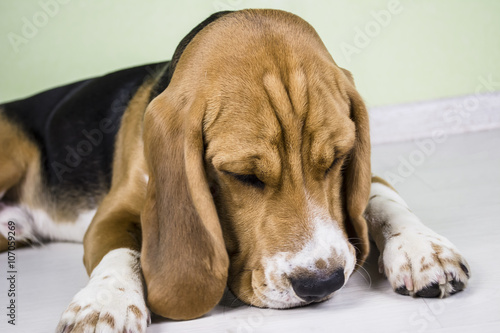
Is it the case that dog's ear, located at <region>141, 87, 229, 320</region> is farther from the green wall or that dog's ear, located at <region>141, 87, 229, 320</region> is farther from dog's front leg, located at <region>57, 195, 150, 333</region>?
the green wall

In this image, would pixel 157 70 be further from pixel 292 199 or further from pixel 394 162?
pixel 394 162

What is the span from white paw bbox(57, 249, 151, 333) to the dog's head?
0.09 m

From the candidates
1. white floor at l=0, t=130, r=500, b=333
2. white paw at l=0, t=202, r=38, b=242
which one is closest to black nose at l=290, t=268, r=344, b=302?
white floor at l=0, t=130, r=500, b=333

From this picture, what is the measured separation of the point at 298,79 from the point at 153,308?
1045 millimetres

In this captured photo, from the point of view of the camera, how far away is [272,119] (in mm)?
2334

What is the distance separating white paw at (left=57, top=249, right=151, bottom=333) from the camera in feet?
7.34

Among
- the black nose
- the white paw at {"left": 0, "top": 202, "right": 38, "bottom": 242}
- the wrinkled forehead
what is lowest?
the white paw at {"left": 0, "top": 202, "right": 38, "bottom": 242}

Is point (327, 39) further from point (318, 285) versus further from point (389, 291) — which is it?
point (318, 285)

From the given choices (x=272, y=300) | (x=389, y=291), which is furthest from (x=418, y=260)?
(x=272, y=300)

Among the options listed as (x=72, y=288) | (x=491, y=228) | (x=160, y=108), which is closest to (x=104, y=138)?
(x=72, y=288)

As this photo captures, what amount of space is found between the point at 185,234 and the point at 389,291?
0.87m

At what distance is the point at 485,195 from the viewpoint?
368 cm

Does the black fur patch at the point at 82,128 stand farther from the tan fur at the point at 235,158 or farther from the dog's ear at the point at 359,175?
the dog's ear at the point at 359,175

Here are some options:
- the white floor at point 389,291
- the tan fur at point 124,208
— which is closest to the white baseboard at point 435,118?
the white floor at point 389,291
